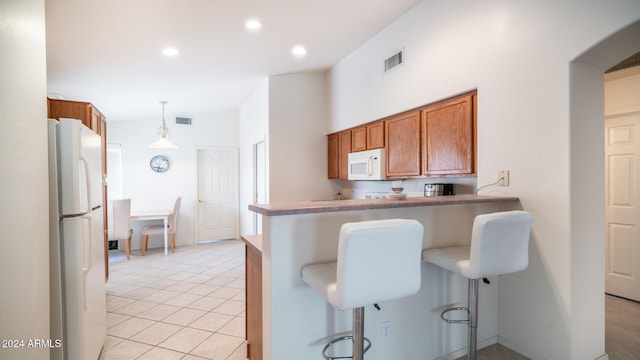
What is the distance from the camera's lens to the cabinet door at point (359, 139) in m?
4.00

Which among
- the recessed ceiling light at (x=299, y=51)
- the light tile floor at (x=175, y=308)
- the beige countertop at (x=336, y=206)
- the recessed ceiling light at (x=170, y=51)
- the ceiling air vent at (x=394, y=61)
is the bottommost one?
the light tile floor at (x=175, y=308)

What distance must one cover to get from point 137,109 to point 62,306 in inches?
173

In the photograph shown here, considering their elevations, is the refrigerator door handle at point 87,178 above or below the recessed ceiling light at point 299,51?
below

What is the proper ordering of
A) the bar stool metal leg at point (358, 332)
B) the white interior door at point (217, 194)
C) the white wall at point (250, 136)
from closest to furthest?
the bar stool metal leg at point (358, 332) < the white wall at point (250, 136) < the white interior door at point (217, 194)

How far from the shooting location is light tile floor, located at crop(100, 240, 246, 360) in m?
2.43

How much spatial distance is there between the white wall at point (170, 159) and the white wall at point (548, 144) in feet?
17.2

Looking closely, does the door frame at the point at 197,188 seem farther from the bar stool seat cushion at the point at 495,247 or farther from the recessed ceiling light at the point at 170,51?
the bar stool seat cushion at the point at 495,247

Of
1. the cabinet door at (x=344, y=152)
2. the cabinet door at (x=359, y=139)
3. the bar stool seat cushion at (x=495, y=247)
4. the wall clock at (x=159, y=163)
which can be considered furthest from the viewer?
the wall clock at (x=159, y=163)

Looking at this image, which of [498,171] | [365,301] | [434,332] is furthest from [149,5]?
[434,332]

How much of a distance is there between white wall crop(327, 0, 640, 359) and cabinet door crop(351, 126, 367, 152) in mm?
1520

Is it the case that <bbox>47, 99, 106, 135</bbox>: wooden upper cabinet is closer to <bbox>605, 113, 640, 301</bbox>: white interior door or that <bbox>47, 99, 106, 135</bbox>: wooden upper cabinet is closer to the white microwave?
the white microwave

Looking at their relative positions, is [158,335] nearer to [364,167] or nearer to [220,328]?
[220,328]

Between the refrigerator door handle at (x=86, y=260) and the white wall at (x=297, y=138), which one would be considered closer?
the refrigerator door handle at (x=86, y=260)

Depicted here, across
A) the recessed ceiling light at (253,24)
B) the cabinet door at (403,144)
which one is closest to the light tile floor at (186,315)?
the cabinet door at (403,144)
